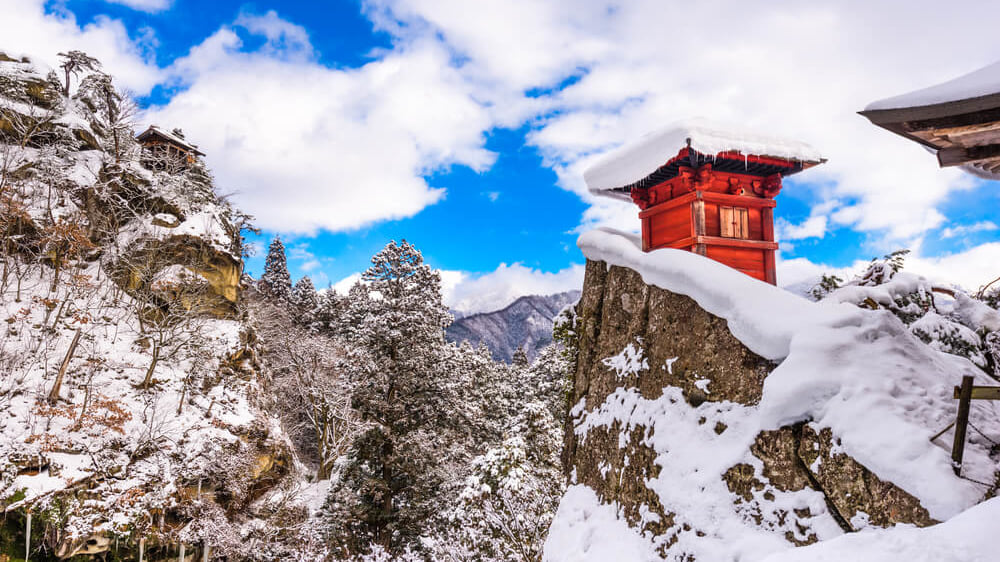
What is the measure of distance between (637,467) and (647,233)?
5.24 metres

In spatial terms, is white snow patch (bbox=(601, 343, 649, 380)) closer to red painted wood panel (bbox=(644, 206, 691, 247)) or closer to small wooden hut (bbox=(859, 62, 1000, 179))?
red painted wood panel (bbox=(644, 206, 691, 247))

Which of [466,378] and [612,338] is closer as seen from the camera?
[612,338]

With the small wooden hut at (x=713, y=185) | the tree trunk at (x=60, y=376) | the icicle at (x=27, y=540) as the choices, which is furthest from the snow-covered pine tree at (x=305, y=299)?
the small wooden hut at (x=713, y=185)

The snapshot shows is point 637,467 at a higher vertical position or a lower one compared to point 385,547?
higher

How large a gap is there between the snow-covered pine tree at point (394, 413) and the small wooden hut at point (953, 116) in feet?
47.6

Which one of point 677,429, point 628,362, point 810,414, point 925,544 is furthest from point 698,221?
point 925,544

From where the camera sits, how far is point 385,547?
15.6 m

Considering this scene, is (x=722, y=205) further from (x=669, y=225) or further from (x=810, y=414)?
(x=810, y=414)

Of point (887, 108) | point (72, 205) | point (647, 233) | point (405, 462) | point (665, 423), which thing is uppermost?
point (72, 205)

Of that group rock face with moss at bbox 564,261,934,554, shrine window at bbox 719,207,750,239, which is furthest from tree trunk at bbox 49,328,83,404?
shrine window at bbox 719,207,750,239

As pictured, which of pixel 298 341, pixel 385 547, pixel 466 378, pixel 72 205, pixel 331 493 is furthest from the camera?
pixel 298 341

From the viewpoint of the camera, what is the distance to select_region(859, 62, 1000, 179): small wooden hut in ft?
11.4

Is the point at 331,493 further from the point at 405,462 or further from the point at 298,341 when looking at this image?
the point at 298,341

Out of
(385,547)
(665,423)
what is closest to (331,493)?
(385,547)
